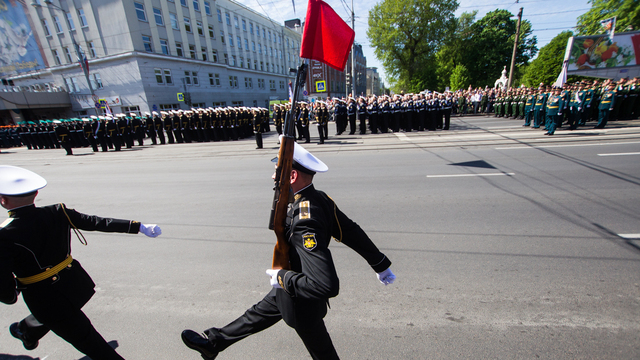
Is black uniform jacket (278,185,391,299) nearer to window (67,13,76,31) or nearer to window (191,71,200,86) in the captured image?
window (191,71,200,86)

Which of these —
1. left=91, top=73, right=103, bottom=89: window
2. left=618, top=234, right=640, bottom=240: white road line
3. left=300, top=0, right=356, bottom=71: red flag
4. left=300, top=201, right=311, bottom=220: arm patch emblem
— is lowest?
left=618, top=234, right=640, bottom=240: white road line

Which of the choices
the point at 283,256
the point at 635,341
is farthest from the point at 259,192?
the point at 635,341

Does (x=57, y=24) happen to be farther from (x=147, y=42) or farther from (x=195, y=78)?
(x=195, y=78)

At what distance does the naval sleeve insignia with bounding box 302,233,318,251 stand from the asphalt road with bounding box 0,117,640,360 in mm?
1306

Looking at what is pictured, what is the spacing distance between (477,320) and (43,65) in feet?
153

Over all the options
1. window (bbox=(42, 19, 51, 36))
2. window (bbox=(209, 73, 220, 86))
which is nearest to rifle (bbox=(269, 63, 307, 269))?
window (bbox=(209, 73, 220, 86))

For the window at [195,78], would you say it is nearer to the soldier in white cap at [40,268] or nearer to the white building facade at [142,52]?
the white building facade at [142,52]

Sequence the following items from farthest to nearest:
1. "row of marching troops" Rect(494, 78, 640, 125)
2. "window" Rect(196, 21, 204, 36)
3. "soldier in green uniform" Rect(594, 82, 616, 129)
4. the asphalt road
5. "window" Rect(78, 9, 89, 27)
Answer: "window" Rect(196, 21, 204, 36) → "window" Rect(78, 9, 89, 27) → "row of marching troops" Rect(494, 78, 640, 125) → "soldier in green uniform" Rect(594, 82, 616, 129) → the asphalt road

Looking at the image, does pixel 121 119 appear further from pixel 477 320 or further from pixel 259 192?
pixel 477 320

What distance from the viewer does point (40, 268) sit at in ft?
6.49

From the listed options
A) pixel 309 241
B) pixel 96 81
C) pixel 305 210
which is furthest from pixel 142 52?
pixel 309 241

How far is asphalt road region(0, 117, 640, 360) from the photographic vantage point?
8.00ft

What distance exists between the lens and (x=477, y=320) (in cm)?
257

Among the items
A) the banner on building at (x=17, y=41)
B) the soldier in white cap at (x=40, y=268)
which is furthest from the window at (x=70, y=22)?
the soldier in white cap at (x=40, y=268)
